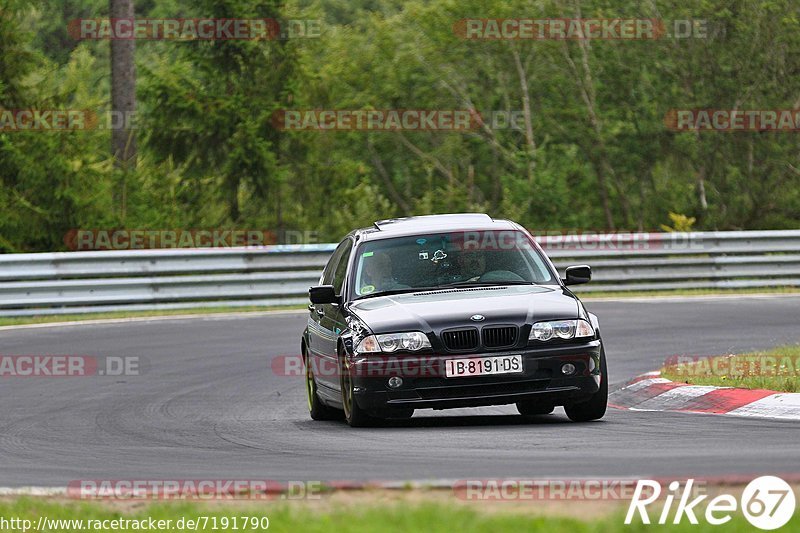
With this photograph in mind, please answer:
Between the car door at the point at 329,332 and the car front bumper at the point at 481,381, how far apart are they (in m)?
0.90

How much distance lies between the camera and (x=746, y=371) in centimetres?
1342

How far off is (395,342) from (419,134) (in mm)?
41936

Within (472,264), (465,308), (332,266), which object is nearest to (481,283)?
(472,264)

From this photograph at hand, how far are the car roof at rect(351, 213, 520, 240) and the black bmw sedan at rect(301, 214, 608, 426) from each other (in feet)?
0.48

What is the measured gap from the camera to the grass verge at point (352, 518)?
5898 mm

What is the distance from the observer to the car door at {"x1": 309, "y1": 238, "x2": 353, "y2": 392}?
11.9m

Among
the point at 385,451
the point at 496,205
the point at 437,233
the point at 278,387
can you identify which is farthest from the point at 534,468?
the point at 496,205

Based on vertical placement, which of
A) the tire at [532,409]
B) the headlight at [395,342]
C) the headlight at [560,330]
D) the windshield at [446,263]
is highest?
the windshield at [446,263]

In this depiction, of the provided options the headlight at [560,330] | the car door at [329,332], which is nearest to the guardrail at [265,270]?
the car door at [329,332]

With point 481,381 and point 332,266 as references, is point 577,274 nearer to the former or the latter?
point 481,381

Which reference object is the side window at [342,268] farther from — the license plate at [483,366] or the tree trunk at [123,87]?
the tree trunk at [123,87]

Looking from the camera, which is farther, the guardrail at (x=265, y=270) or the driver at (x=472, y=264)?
the guardrail at (x=265, y=270)

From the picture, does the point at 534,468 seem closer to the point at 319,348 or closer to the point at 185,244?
the point at 319,348

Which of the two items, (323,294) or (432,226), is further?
(432,226)
